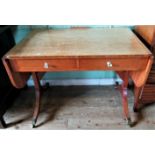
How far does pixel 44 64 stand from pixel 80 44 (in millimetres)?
325

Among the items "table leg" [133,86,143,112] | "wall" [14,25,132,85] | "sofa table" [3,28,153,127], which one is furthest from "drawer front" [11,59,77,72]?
"wall" [14,25,132,85]

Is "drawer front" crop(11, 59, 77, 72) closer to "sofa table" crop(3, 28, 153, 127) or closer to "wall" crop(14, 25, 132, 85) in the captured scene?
"sofa table" crop(3, 28, 153, 127)

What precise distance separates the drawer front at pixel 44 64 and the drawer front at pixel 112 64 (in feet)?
0.26

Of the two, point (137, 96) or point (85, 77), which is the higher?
point (137, 96)

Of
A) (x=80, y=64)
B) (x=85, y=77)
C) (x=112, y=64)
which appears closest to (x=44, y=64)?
(x=80, y=64)

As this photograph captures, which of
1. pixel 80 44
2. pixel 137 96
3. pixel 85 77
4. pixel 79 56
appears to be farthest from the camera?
pixel 85 77

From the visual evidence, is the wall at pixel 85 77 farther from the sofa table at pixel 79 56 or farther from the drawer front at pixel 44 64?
the drawer front at pixel 44 64

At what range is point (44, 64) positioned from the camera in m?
1.22

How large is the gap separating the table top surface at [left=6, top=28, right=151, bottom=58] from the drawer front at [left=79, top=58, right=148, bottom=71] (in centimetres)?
4

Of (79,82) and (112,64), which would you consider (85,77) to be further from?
(112,64)

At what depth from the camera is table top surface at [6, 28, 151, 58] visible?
3.92ft

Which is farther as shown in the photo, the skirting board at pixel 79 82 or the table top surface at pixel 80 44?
the skirting board at pixel 79 82

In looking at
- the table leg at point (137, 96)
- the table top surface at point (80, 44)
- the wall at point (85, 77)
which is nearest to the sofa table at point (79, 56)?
the table top surface at point (80, 44)

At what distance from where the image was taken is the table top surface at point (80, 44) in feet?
3.92
